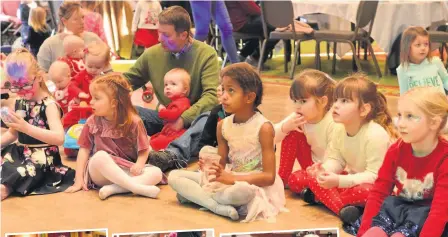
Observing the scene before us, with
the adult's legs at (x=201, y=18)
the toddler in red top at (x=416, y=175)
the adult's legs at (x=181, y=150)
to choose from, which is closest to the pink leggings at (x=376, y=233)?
the toddler in red top at (x=416, y=175)

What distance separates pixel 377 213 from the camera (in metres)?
2.60

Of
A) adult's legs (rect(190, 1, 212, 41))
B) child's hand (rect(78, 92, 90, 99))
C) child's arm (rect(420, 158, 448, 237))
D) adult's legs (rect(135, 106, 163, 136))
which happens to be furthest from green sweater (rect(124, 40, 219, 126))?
child's arm (rect(420, 158, 448, 237))

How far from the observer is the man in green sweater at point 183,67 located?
160 inches

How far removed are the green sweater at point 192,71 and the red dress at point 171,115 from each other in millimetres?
45

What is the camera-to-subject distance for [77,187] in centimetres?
360

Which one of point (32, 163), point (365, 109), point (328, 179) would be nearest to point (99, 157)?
point (32, 163)

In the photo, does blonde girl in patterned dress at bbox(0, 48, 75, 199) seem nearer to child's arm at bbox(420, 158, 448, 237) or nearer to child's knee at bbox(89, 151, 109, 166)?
child's knee at bbox(89, 151, 109, 166)

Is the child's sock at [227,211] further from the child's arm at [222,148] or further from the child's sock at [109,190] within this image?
the child's sock at [109,190]

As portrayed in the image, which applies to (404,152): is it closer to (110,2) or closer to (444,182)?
(444,182)

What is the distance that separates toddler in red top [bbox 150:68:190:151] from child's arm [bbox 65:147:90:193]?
2.24 feet

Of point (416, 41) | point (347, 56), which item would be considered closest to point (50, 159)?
point (416, 41)

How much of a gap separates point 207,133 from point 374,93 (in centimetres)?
96

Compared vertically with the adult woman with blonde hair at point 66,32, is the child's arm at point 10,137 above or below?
below

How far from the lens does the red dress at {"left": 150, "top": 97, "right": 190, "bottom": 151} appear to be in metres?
4.19
